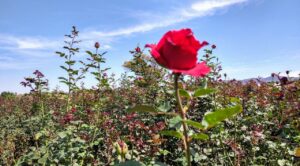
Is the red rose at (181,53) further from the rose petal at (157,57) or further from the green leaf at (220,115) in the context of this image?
the green leaf at (220,115)

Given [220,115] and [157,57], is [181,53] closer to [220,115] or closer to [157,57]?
[157,57]

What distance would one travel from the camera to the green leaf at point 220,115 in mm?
798

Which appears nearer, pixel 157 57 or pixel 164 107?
pixel 157 57

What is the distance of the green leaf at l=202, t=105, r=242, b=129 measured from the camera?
2.62 ft

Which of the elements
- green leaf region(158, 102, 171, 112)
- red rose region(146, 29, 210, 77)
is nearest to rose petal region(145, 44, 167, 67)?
red rose region(146, 29, 210, 77)

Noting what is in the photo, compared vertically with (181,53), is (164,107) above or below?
below

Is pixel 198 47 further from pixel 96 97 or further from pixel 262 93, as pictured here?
pixel 262 93

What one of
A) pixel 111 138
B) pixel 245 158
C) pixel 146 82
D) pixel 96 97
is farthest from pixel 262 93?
pixel 111 138

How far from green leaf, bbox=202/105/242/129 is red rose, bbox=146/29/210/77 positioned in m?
0.11

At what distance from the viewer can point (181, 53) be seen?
0.78 meters

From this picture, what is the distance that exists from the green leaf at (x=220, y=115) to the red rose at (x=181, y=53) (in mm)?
108

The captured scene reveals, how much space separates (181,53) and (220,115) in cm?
19

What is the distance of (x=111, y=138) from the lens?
330 centimetres

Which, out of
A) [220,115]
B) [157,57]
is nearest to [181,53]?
[157,57]
